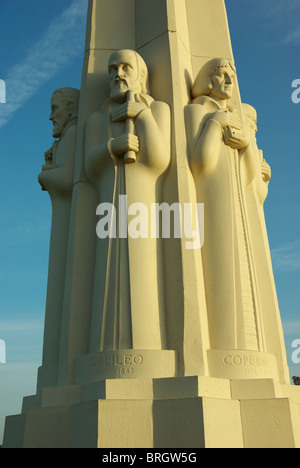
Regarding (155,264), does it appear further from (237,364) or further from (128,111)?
(128,111)

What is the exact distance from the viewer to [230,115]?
7.04m

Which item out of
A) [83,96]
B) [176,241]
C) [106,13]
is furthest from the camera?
[106,13]

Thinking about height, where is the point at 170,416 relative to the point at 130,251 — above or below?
below

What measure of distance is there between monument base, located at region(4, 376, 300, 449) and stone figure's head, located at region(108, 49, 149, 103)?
397 cm

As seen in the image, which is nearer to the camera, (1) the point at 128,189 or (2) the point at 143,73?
(1) the point at 128,189

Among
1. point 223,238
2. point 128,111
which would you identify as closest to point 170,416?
point 223,238

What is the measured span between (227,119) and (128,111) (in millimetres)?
1376

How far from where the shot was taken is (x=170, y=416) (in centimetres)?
512

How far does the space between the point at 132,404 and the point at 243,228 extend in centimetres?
284

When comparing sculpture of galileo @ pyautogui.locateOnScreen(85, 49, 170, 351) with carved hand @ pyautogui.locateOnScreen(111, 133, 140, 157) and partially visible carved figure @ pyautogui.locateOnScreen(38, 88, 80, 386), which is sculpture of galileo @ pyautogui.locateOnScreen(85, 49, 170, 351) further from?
partially visible carved figure @ pyautogui.locateOnScreen(38, 88, 80, 386)

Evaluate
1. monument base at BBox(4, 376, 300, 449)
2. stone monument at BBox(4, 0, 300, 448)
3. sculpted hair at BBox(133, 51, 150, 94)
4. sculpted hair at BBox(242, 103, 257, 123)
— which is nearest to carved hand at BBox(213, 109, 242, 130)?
stone monument at BBox(4, 0, 300, 448)

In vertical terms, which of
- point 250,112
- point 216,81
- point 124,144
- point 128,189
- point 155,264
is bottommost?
point 155,264

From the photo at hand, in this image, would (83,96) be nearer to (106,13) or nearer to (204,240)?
(106,13)
